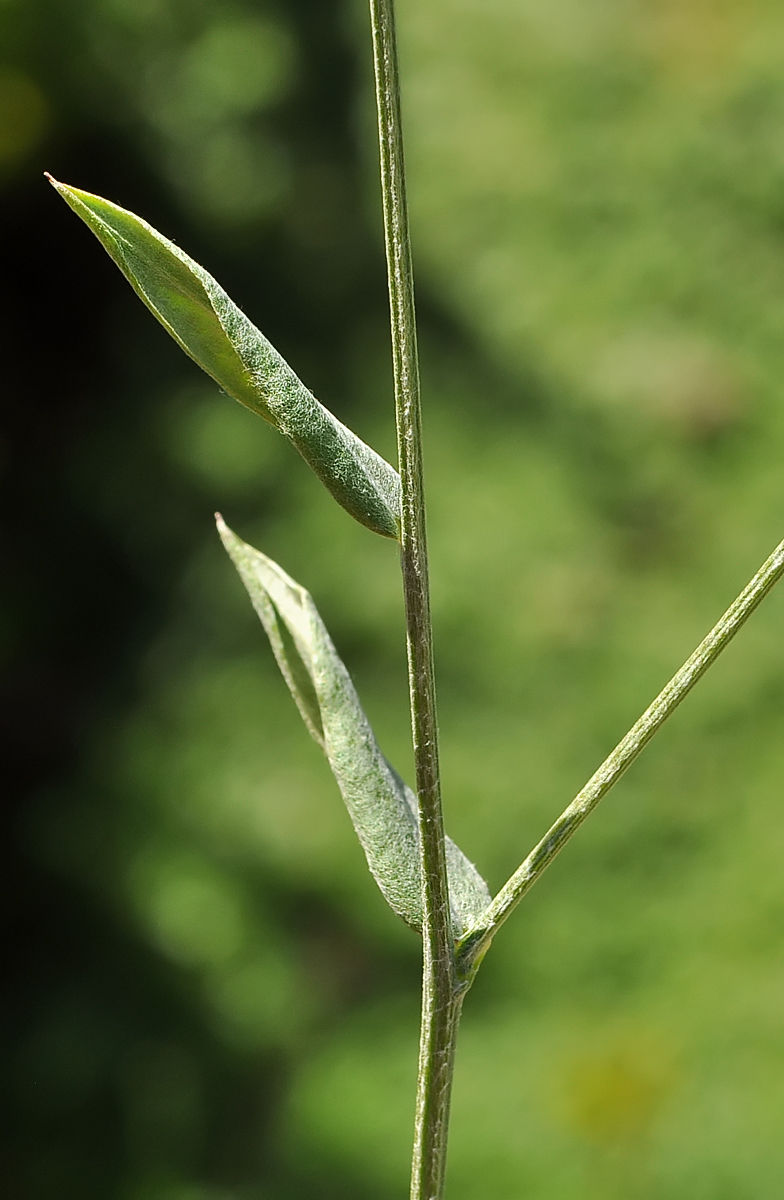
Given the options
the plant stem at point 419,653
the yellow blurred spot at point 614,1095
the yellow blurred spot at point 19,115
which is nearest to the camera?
the plant stem at point 419,653

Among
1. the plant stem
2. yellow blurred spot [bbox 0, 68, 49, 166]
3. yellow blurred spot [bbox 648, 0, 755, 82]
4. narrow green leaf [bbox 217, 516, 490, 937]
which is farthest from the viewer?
yellow blurred spot [bbox 648, 0, 755, 82]

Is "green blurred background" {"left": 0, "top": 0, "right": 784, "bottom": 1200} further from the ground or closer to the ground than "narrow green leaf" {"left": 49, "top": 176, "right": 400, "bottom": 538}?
closer to the ground

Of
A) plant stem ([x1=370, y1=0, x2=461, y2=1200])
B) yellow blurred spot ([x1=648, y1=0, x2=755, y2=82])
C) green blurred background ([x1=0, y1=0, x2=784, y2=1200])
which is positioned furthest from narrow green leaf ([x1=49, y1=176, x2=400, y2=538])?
yellow blurred spot ([x1=648, y1=0, x2=755, y2=82])

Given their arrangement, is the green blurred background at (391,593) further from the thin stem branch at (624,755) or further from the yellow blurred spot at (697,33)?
the thin stem branch at (624,755)

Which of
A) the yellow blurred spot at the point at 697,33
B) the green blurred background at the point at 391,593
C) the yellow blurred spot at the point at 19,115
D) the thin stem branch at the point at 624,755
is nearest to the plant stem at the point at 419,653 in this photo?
the thin stem branch at the point at 624,755

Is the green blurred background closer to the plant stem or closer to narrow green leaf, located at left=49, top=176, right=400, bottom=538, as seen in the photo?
the plant stem

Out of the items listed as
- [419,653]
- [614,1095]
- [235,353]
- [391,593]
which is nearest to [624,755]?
[419,653]

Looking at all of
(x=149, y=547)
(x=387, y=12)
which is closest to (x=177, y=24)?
(x=149, y=547)
